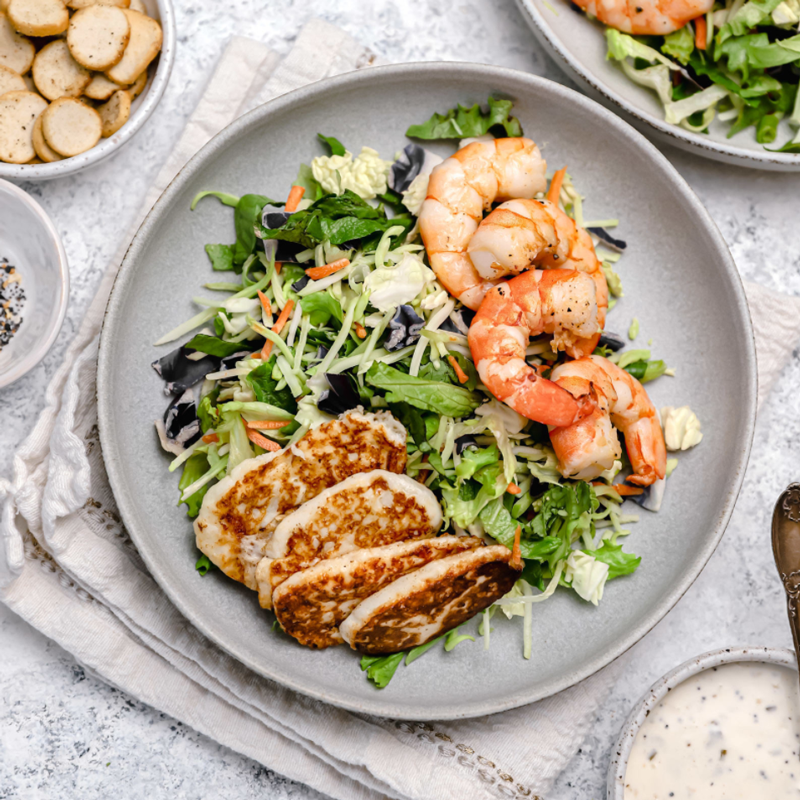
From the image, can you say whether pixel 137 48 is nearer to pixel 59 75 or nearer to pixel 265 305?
pixel 59 75

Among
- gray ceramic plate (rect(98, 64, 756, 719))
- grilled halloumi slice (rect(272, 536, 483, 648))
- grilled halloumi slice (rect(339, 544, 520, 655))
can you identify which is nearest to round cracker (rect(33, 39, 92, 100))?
gray ceramic plate (rect(98, 64, 756, 719))

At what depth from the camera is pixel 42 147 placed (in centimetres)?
361

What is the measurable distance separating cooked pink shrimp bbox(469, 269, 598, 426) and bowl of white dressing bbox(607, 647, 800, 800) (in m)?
1.64

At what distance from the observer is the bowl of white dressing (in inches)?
142

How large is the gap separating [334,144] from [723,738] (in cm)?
344

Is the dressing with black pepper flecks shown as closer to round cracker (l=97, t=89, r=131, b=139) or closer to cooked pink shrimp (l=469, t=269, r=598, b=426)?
round cracker (l=97, t=89, r=131, b=139)

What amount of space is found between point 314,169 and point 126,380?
1.33 metres

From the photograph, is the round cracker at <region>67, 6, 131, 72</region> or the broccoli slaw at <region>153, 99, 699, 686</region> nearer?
the broccoli slaw at <region>153, 99, 699, 686</region>

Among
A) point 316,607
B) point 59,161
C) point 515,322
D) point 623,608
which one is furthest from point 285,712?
point 59,161

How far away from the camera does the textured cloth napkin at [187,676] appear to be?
3.51 m

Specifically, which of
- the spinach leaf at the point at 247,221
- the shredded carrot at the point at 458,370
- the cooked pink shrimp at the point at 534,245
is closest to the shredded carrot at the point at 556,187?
the cooked pink shrimp at the point at 534,245

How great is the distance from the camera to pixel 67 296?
11.6 ft

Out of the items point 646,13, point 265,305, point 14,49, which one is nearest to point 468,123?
point 646,13

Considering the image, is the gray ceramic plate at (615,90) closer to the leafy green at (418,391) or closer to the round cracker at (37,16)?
the leafy green at (418,391)
